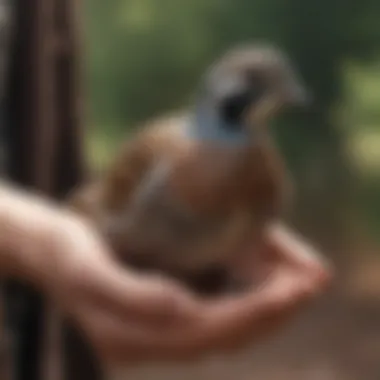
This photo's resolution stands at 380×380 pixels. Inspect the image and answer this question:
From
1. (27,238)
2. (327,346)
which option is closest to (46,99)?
(27,238)

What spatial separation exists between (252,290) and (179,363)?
10cm

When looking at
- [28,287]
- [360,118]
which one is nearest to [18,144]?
[28,287]

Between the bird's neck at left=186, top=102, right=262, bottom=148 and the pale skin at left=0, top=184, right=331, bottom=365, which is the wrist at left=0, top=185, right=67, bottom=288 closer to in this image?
the pale skin at left=0, top=184, right=331, bottom=365

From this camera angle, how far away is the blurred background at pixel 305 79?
2.06 ft

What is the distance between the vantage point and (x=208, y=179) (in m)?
0.56

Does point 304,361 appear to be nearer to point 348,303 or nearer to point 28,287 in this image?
point 348,303

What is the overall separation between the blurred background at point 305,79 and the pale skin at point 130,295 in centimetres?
6

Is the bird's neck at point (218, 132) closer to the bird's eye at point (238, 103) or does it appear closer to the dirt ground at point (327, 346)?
the bird's eye at point (238, 103)

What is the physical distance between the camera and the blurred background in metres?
0.63

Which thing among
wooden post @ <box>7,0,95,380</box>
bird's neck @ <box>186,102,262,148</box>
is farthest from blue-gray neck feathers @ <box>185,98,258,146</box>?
wooden post @ <box>7,0,95,380</box>

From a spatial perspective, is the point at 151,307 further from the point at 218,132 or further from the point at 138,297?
the point at 218,132

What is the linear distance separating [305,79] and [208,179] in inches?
4.6

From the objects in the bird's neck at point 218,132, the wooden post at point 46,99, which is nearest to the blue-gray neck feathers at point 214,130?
the bird's neck at point 218,132

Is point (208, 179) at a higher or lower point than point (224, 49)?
lower
